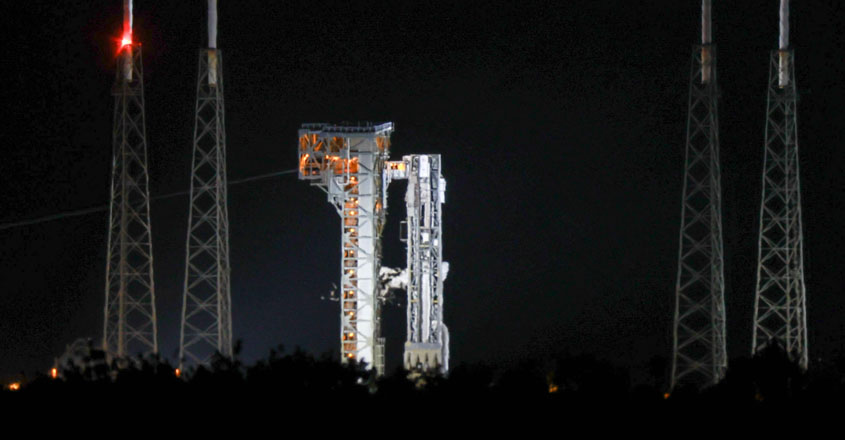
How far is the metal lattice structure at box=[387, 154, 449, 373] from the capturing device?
45.8 metres

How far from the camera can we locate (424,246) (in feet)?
151

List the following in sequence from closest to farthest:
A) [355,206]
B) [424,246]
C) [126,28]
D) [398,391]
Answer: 1. [398,391]
2. [126,28]
3. [355,206]
4. [424,246]

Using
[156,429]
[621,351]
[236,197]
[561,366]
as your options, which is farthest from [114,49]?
[156,429]

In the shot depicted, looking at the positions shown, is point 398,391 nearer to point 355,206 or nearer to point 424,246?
point 355,206

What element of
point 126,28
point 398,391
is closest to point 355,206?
point 126,28

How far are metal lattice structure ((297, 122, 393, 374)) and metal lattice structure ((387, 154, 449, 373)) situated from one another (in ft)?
3.13

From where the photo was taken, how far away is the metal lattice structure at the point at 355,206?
4488 cm

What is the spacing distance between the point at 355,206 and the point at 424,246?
7.34 ft

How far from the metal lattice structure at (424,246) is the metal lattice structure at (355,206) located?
96 cm

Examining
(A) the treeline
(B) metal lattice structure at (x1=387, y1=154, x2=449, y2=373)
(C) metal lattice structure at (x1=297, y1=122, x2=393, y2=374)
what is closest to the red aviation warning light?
(C) metal lattice structure at (x1=297, y1=122, x2=393, y2=374)

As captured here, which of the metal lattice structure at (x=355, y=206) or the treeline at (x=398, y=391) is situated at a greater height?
the metal lattice structure at (x=355, y=206)

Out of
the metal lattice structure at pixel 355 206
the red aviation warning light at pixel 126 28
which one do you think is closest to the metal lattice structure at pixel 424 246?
the metal lattice structure at pixel 355 206

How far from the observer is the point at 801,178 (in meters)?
50.4

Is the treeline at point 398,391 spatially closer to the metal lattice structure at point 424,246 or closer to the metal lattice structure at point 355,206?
the metal lattice structure at point 355,206
